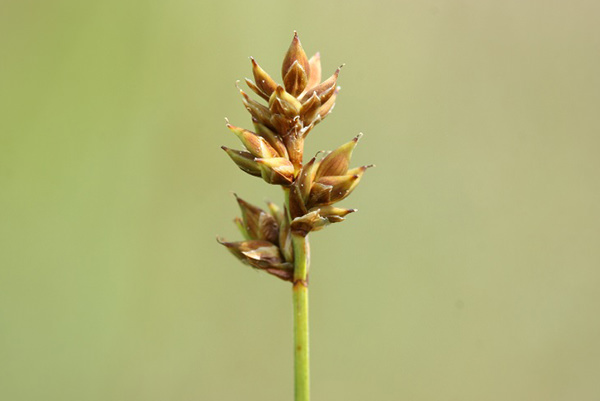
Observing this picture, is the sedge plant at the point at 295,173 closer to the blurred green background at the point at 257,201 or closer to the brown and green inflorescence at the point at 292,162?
the brown and green inflorescence at the point at 292,162

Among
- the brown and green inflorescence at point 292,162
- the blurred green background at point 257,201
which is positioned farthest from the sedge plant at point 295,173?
the blurred green background at point 257,201

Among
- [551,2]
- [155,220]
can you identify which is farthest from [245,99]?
[551,2]

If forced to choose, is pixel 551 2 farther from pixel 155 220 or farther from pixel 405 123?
pixel 155 220

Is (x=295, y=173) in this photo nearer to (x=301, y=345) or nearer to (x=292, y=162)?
(x=292, y=162)

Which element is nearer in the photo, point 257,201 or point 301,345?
point 301,345

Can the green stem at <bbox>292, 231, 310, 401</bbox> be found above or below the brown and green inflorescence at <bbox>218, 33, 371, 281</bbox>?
below

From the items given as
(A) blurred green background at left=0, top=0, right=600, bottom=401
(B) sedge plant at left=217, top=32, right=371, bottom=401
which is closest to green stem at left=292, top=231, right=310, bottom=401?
(B) sedge plant at left=217, top=32, right=371, bottom=401

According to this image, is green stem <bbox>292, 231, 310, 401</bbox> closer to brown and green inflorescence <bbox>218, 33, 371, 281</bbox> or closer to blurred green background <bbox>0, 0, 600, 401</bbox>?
brown and green inflorescence <bbox>218, 33, 371, 281</bbox>

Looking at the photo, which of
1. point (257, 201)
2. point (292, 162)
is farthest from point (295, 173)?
point (257, 201)
